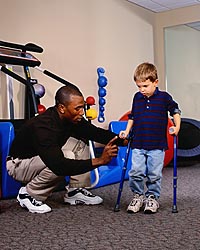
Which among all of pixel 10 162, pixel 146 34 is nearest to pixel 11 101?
pixel 10 162

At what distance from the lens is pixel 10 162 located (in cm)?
293

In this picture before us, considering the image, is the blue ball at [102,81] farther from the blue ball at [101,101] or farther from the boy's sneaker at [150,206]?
the boy's sneaker at [150,206]

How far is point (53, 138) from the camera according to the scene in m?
2.60

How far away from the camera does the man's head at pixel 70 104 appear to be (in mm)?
2609

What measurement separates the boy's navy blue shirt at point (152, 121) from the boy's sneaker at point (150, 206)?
347 millimetres

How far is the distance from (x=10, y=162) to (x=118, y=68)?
3005mm

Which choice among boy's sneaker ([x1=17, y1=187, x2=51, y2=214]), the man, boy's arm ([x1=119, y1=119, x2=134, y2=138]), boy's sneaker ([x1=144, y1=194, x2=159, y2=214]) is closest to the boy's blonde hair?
boy's arm ([x1=119, y1=119, x2=134, y2=138])

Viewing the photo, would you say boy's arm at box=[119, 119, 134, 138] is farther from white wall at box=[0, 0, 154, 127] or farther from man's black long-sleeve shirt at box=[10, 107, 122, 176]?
white wall at box=[0, 0, 154, 127]

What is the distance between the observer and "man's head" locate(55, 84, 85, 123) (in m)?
2.61

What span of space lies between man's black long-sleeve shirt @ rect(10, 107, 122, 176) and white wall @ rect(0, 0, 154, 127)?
163 centimetres

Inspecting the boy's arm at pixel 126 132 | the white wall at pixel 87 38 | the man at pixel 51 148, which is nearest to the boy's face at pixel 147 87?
the boy's arm at pixel 126 132

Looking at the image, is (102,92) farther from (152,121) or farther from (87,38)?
(152,121)

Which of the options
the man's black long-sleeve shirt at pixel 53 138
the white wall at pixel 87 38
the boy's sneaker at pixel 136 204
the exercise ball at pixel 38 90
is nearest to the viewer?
the man's black long-sleeve shirt at pixel 53 138

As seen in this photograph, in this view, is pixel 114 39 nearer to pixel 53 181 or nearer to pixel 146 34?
pixel 146 34
